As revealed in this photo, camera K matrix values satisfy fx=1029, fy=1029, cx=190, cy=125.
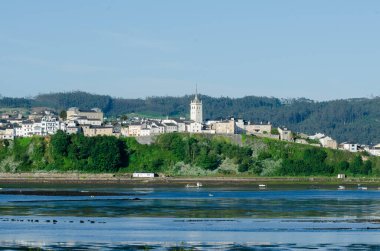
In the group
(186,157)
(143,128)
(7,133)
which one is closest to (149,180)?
(186,157)

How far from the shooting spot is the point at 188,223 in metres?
52.7

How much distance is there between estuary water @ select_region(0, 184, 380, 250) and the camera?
42656 millimetres

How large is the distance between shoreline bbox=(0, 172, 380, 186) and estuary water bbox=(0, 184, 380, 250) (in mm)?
38103

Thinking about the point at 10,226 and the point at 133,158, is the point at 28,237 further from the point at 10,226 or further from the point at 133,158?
the point at 133,158

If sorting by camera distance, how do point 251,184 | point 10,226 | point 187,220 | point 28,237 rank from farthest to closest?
point 251,184, point 187,220, point 10,226, point 28,237

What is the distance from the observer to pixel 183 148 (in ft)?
417

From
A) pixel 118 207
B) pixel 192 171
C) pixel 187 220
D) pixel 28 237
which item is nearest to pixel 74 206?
pixel 118 207

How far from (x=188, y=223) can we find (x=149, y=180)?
6530 centimetres

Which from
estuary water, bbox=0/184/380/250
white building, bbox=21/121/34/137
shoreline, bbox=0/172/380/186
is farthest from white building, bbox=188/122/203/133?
estuary water, bbox=0/184/380/250

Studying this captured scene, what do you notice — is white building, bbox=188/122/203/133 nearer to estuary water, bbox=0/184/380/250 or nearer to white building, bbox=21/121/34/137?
white building, bbox=21/121/34/137

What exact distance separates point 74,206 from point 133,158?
203 feet

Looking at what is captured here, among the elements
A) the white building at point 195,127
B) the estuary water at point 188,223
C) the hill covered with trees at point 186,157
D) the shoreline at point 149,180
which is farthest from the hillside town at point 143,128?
the estuary water at point 188,223

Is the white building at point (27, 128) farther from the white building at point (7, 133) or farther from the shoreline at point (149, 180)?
the shoreline at point (149, 180)

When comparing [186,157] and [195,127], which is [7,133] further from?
[186,157]
